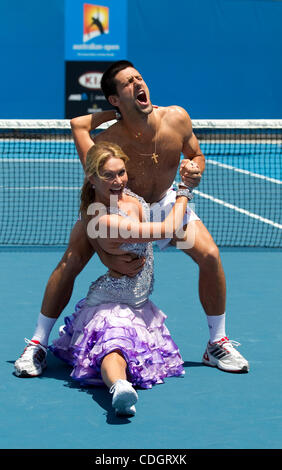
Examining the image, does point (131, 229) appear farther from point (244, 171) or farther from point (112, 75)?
point (244, 171)

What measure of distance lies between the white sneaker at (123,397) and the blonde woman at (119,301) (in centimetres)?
21

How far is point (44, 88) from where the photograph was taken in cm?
1927

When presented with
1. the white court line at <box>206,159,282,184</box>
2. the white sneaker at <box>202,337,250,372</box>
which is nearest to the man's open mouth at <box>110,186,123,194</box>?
the white sneaker at <box>202,337,250,372</box>

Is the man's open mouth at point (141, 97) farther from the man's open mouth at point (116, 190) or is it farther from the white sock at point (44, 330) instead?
the white sock at point (44, 330)

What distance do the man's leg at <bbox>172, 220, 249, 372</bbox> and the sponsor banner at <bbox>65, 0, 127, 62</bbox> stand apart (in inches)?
586

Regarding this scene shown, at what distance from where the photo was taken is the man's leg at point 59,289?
4840 millimetres

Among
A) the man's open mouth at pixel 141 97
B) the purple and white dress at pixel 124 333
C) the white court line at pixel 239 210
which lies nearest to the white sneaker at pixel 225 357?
the purple and white dress at pixel 124 333

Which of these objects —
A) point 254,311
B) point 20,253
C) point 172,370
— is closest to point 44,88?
point 20,253

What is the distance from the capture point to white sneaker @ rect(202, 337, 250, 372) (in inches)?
188

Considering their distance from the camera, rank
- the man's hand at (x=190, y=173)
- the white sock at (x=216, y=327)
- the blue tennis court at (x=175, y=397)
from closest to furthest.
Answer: the blue tennis court at (x=175, y=397) < the man's hand at (x=190, y=173) < the white sock at (x=216, y=327)

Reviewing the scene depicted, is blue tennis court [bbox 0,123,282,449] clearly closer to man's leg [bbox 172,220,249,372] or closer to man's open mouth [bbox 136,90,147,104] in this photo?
man's leg [bbox 172,220,249,372]

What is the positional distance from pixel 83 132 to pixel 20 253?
3.60 m

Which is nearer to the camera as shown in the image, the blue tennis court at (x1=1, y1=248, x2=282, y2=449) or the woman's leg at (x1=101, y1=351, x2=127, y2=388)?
the blue tennis court at (x1=1, y1=248, x2=282, y2=449)

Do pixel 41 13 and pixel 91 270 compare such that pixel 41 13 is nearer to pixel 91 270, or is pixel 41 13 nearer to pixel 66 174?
pixel 66 174
